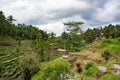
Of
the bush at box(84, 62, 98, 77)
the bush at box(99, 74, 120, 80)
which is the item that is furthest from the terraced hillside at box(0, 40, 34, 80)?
the bush at box(99, 74, 120, 80)

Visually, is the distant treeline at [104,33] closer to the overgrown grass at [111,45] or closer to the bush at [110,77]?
the overgrown grass at [111,45]

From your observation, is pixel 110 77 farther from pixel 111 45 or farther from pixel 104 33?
pixel 104 33

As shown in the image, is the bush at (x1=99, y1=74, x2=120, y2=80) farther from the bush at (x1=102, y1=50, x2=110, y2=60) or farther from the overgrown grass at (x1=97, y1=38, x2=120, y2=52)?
the overgrown grass at (x1=97, y1=38, x2=120, y2=52)

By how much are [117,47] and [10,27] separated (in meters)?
91.3

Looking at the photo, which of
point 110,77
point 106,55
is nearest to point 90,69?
point 110,77

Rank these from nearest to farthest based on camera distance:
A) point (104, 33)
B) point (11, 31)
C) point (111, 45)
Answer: point (111, 45), point (104, 33), point (11, 31)

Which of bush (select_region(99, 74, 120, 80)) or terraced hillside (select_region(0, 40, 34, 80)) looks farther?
terraced hillside (select_region(0, 40, 34, 80))

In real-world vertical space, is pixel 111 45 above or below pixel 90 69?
above

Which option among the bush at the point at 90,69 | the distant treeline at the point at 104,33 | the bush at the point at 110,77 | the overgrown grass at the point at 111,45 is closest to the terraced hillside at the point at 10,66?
the bush at the point at 90,69

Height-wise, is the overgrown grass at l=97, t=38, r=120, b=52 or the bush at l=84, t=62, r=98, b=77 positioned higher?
the overgrown grass at l=97, t=38, r=120, b=52

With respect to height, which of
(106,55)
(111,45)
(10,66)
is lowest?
(10,66)

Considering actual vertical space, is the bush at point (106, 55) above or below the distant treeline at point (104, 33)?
→ below

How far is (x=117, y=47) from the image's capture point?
67.0 m

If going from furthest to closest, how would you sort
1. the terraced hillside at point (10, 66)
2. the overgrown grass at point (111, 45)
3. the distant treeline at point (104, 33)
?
the distant treeline at point (104, 33), the terraced hillside at point (10, 66), the overgrown grass at point (111, 45)
